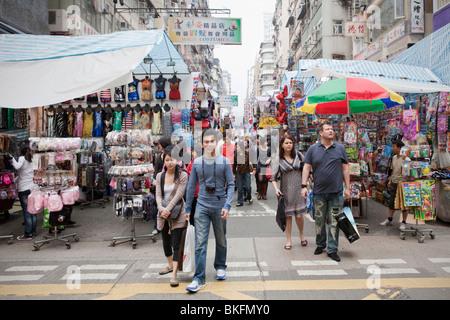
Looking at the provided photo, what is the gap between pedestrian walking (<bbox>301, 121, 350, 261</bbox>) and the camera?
17.5 feet

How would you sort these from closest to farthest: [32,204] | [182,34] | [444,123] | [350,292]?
[350,292] < [32,204] < [444,123] < [182,34]

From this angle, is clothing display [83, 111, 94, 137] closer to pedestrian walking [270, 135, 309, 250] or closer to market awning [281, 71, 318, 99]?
pedestrian walking [270, 135, 309, 250]

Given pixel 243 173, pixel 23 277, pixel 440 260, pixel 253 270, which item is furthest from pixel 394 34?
pixel 23 277

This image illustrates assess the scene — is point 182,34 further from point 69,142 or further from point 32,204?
point 32,204

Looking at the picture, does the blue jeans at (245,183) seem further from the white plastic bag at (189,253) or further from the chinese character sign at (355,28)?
the chinese character sign at (355,28)

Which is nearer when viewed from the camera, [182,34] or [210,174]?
[210,174]

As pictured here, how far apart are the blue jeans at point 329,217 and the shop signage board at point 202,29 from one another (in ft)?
30.1

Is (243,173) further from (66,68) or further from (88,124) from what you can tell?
(66,68)

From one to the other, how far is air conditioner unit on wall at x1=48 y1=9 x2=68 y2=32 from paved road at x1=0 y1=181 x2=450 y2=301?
31.9ft

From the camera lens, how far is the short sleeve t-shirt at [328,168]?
534 cm

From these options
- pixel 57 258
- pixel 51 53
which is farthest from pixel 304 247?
pixel 51 53

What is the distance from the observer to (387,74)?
9.30 m

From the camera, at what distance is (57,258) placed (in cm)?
573

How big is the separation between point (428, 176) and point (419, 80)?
12.5ft
